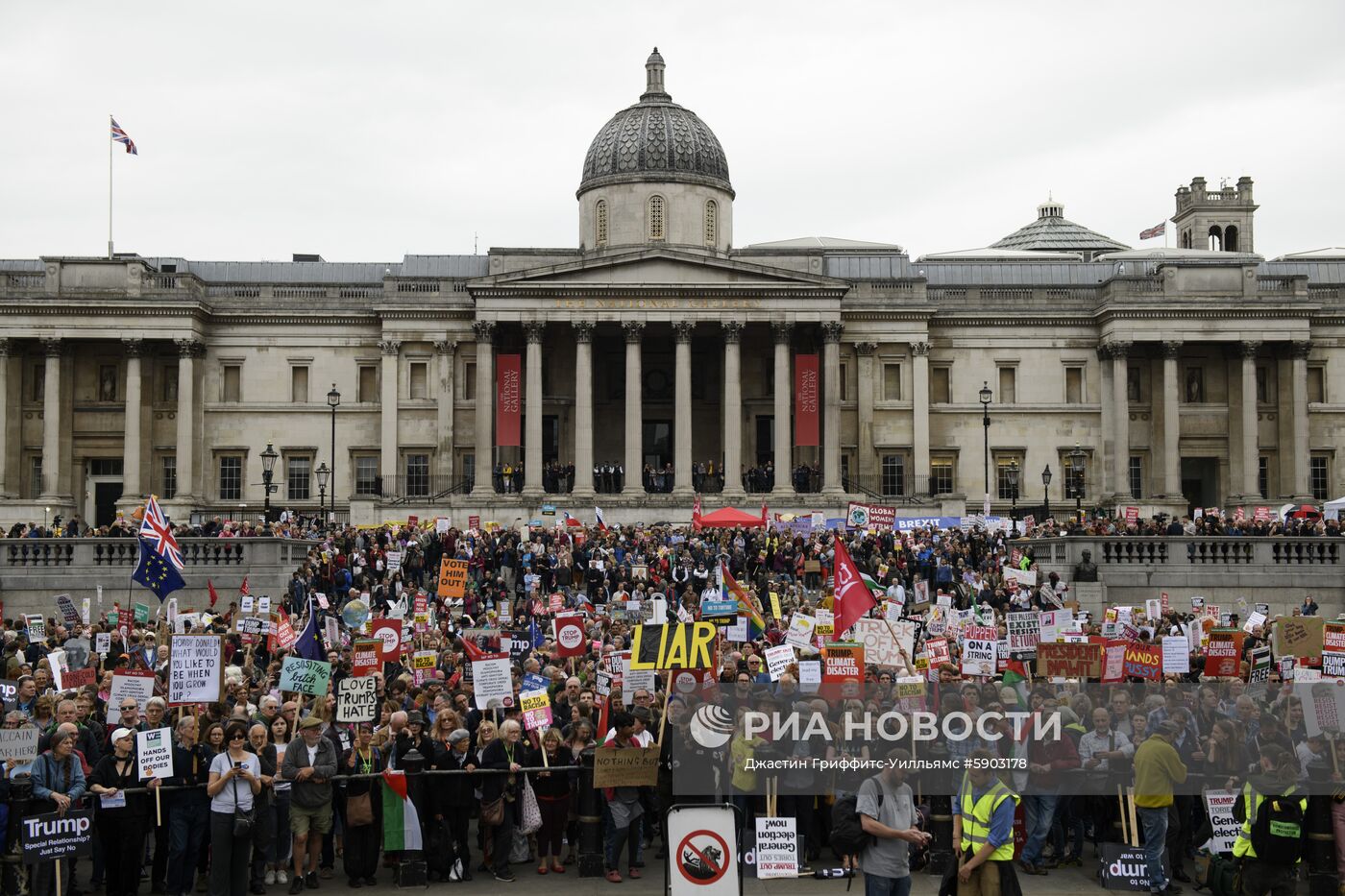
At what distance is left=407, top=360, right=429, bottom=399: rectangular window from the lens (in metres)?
63.4

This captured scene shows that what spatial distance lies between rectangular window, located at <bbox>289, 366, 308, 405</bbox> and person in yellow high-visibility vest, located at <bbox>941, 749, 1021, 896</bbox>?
5474 cm

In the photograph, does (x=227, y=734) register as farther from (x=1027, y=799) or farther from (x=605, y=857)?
(x=1027, y=799)

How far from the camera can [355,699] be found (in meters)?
17.6

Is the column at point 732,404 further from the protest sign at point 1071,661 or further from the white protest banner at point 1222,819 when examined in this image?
the white protest banner at point 1222,819

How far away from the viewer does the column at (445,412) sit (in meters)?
62.6

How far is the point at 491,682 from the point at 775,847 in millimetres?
4612

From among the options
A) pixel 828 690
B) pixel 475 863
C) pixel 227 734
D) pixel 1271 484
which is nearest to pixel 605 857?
pixel 475 863

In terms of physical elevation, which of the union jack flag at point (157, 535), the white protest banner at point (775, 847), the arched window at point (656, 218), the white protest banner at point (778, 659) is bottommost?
the white protest banner at point (775, 847)

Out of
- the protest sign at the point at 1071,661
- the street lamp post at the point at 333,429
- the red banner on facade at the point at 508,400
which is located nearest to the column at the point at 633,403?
the red banner on facade at the point at 508,400

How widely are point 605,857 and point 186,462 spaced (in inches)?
1922

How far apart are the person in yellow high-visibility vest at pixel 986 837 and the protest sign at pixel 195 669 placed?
890 cm

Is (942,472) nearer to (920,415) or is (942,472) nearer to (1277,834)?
(920,415)

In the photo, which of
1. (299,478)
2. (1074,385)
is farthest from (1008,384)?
(299,478)

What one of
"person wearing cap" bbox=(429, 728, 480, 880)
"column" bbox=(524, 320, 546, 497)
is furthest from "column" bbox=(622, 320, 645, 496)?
"person wearing cap" bbox=(429, 728, 480, 880)
